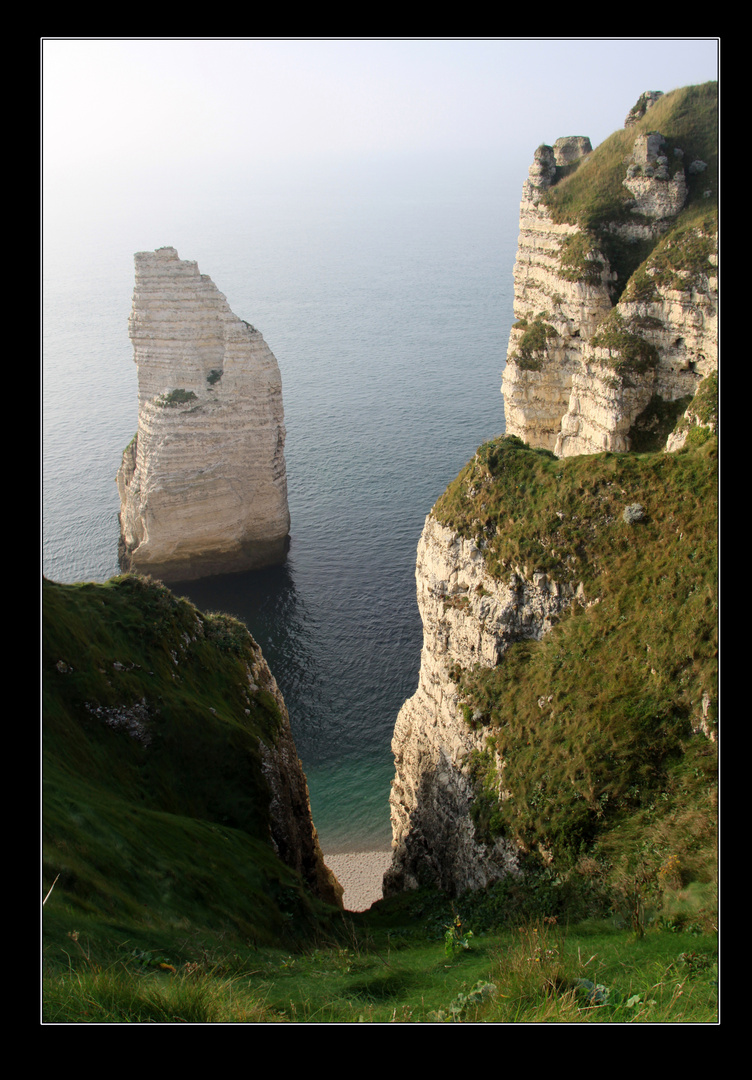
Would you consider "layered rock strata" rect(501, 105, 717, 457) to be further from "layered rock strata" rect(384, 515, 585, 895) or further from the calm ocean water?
the calm ocean water

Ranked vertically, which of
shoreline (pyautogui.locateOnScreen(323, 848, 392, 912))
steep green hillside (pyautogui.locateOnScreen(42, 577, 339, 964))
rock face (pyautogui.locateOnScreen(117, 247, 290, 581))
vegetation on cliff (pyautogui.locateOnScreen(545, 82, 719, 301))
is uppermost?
vegetation on cliff (pyautogui.locateOnScreen(545, 82, 719, 301))

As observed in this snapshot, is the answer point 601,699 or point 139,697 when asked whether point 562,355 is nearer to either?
point 601,699

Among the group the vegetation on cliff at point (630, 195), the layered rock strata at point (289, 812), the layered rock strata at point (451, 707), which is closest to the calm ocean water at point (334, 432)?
the layered rock strata at point (289, 812)

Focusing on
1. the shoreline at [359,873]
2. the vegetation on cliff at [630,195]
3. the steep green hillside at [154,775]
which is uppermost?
the vegetation on cliff at [630,195]

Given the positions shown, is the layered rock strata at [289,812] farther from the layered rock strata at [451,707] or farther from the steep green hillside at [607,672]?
the steep green hillside at [607,672]

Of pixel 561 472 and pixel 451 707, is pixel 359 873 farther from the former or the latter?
pixel 561 472

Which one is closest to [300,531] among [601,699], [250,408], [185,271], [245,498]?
[245,498]

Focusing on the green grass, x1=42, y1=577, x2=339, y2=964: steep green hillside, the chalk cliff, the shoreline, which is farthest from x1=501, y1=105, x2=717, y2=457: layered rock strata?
the green grass
